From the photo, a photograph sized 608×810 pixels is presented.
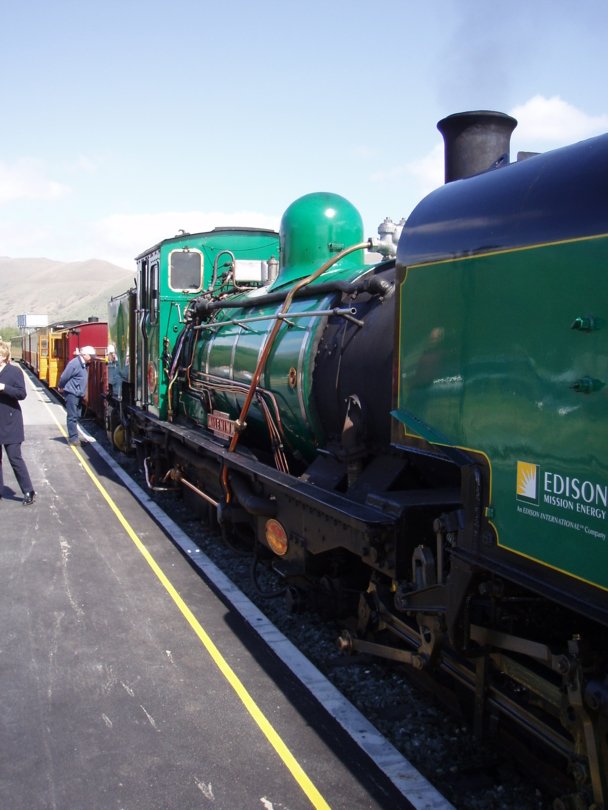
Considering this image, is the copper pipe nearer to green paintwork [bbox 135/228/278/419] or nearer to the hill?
green paintwork [bbox 135/228/278/419]

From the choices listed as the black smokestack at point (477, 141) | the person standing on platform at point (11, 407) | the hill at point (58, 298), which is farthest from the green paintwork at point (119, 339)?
the hill at point (58, 298)

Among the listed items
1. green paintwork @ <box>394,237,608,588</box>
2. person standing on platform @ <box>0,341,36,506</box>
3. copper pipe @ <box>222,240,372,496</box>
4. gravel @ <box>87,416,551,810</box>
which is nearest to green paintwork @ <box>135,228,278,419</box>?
person standing on platform @ <box>0,341,36,506</box>

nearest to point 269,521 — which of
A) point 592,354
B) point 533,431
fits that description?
point 533,431

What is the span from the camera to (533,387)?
2.67 metres

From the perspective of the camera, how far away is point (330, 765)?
11.8ft

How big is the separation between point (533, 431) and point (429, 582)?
1135 mm

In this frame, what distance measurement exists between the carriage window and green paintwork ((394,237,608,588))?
6.01 metres

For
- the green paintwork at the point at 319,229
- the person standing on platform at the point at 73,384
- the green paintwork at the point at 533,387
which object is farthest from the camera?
the person standing on platform at the point at 73,384

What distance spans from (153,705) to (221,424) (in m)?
3.01

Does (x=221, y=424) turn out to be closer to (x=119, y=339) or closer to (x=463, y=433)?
(x=463, y=433)

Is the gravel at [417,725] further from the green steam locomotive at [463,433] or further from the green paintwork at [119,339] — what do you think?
the green paintwork at [119,339]

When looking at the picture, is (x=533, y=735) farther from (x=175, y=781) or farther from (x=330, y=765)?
(x=175, y=781)

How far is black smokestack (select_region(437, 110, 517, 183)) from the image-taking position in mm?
3986

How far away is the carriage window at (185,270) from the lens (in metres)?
8.93
